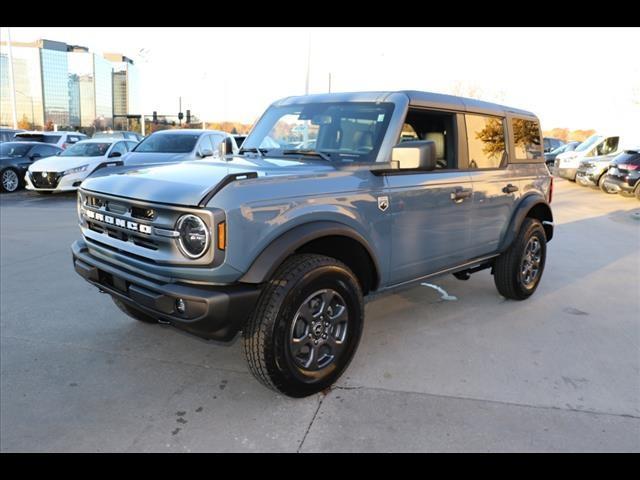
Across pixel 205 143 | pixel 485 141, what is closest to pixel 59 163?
pixel 205 143

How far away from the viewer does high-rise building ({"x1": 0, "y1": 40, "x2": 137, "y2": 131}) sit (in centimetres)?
4741

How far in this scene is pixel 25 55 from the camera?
4688cm

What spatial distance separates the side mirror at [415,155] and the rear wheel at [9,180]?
46.7ft

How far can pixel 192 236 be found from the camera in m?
2.77

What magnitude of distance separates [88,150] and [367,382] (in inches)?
537

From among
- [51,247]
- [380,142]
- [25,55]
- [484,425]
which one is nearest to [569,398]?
[484,425]

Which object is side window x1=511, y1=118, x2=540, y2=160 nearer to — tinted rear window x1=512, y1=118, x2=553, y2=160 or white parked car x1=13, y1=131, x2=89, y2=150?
tinted rear window x1=512, y1=118, x2=553, y2=160

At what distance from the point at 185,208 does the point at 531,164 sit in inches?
159

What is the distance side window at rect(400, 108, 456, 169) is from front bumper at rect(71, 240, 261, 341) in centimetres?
216

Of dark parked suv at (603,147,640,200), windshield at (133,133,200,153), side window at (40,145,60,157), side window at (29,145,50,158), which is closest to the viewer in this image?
windshield at (133,133,200,153)

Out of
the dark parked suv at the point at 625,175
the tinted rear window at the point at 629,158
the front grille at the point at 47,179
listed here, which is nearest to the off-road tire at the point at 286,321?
the front grille at the point at 47,179

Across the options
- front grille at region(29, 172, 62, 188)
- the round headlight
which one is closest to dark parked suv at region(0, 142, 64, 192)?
front grille at region(29, 172, 62, 188)

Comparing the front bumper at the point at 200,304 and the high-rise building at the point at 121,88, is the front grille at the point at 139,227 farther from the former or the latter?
the high-rise building at the point at 121,88
